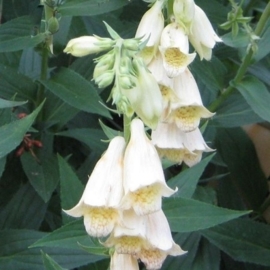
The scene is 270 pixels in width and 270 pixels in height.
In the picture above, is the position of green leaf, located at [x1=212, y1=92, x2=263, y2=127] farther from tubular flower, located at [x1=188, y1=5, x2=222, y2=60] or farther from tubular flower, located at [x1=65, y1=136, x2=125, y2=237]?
tubular flower, located at [x1=65, y1=136, x2=125, y2=237]

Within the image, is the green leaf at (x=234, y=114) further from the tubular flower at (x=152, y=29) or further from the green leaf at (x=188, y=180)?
the tubular flower at (x=152, y=29)

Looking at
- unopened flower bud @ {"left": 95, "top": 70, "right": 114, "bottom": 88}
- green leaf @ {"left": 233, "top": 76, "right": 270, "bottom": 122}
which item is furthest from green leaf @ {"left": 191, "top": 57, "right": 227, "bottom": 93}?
unopened flower bud @ {"left": 95, "top": 70, "right": 114, "bottom": 88}

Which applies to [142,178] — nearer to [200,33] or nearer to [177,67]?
[177,67]

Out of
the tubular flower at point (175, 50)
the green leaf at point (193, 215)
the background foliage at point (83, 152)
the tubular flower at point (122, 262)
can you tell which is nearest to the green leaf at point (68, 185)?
the background foliage at point (83, 152)

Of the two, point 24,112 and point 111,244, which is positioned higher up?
point 111,244

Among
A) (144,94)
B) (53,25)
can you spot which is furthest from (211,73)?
(144,94)

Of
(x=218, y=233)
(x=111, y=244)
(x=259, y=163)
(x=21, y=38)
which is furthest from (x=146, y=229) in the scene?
(x=259, y=163)

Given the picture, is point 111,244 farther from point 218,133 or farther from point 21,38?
point 218,133
